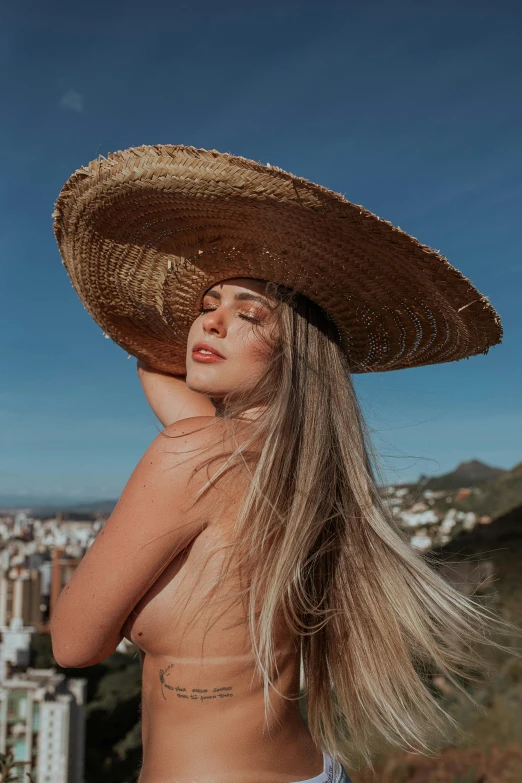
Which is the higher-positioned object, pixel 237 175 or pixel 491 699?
pixel 237 175

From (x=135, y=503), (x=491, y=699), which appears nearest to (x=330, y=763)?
(x=135, y=503)

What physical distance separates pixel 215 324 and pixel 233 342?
0.28 feet

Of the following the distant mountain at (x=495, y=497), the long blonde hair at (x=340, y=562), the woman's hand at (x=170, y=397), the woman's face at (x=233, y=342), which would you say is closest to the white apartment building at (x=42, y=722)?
the woman's hand at (x=170, y=397)

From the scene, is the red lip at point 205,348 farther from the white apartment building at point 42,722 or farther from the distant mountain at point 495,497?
the distant mountain at point 495,497

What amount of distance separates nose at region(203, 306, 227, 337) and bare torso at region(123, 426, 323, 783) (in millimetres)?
484

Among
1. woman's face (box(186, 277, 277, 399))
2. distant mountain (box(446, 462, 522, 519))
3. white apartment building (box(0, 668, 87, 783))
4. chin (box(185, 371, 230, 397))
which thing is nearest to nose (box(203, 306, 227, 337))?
woman's face (box(186, 277, 277, 399))

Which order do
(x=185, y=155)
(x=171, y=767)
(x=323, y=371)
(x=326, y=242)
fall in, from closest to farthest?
1. (x=171, y=767)
2. (x=185, y=155)
3. (x=326, y=242)
4. (x=323, y=371)

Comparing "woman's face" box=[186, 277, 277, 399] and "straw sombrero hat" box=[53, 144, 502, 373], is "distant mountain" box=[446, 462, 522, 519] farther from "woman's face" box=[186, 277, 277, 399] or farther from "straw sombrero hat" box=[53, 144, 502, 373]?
"woman's face" box=[186, 277, 277, 399]

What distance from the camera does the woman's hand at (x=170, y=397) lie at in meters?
2.22

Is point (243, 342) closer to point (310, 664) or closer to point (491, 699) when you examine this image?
point (310, 664)

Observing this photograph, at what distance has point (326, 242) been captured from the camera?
157 cm

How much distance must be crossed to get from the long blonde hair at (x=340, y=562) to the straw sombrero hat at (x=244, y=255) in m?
0.16

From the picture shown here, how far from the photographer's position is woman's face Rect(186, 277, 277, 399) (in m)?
1.69

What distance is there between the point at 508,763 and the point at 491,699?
1.06 m
